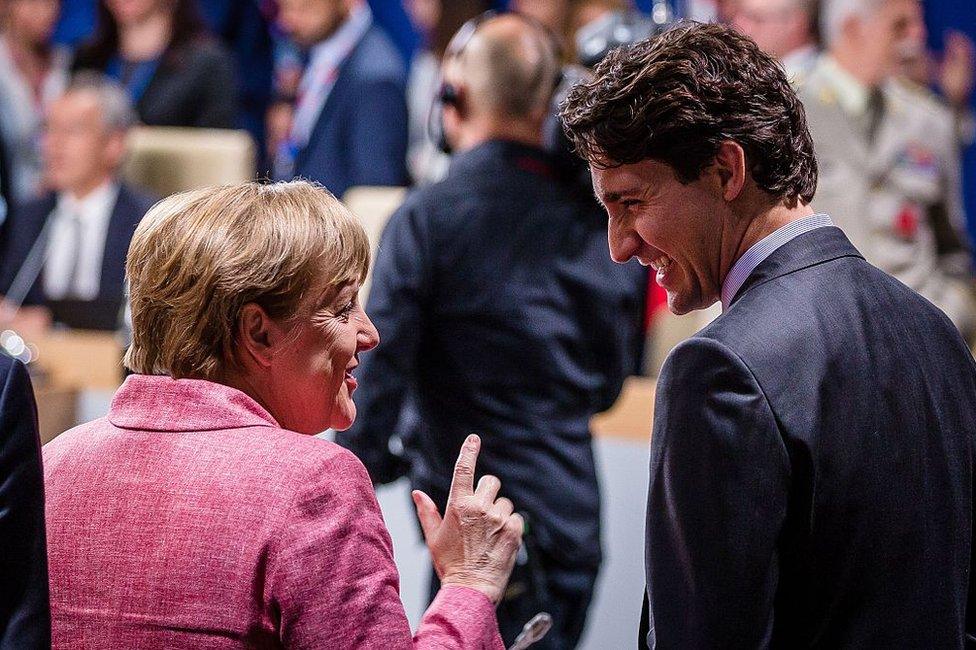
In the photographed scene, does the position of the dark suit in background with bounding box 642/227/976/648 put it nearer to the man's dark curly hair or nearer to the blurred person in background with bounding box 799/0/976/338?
the man's dark curly hair

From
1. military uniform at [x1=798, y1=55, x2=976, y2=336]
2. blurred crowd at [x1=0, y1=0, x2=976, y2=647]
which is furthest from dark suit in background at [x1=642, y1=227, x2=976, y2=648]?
military uniform at [x1=798, y1=55, x2=976, y2=336]

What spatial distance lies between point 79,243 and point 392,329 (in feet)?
9.47

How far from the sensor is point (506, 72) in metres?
2.47

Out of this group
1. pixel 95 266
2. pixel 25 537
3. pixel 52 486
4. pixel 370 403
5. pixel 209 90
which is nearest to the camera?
pixel 25 537

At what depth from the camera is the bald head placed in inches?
97.0

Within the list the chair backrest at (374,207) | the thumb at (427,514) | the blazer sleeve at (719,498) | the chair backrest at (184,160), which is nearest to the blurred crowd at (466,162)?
the chair backrest at (184,160)

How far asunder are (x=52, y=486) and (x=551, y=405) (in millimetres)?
1330

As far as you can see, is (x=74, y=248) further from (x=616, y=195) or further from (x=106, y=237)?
(x=616, y=195)

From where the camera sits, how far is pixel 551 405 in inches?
94.3

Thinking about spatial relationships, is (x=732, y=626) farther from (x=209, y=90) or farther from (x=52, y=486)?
(x=209, y=90)

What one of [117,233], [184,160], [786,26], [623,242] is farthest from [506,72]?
[184,160]

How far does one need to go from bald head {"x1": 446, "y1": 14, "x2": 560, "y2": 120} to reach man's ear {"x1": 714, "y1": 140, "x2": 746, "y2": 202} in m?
1.30

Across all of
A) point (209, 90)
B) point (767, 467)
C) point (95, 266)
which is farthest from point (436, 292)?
point (209, 90)

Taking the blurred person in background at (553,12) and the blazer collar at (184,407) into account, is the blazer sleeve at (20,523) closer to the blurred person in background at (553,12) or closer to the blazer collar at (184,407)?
the blazer collar at (184,407)
